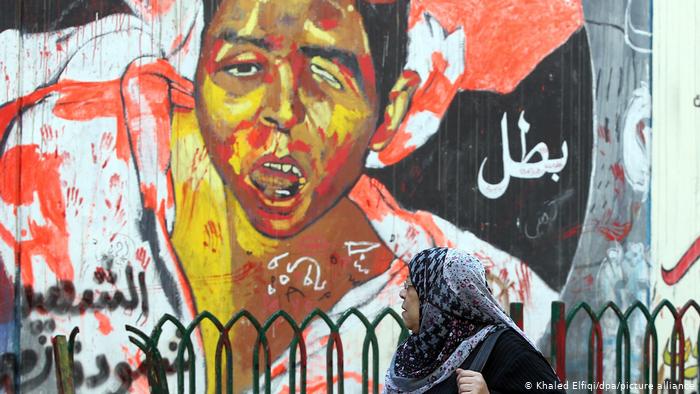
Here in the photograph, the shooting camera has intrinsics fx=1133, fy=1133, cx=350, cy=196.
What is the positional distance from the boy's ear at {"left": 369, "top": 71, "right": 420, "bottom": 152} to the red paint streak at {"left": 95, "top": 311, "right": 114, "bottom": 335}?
2057 millimetres

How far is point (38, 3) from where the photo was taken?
261 inches

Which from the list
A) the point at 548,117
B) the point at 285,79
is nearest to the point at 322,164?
the point at 285,79

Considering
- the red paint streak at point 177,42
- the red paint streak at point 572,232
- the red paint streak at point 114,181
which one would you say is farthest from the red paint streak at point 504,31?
the red paint streak at point 114,181

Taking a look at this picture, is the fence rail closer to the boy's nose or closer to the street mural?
the street mural

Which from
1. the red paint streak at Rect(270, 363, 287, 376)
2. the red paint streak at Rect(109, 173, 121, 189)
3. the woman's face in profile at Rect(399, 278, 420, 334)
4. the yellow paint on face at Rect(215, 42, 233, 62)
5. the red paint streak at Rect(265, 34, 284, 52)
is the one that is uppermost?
the red paint streak at Rect(265, 34, 284, 52)

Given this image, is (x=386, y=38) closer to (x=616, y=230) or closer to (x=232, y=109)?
(x=232, y=109)

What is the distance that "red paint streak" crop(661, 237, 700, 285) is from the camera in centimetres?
841

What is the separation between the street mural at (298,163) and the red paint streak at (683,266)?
38 mm

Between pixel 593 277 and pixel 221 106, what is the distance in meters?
2.97

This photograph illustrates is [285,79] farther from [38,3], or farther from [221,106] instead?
[38,3]

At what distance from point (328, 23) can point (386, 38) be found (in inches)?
16.9

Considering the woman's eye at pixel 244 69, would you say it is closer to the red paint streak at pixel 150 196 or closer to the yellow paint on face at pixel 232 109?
the yellow paint on face at pixel 232 109

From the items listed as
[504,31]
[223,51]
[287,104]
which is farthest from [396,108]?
[223,51]

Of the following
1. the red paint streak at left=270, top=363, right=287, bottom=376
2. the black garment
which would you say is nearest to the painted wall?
the red paint streak at left=270, top=363, right=287, bottom=376
